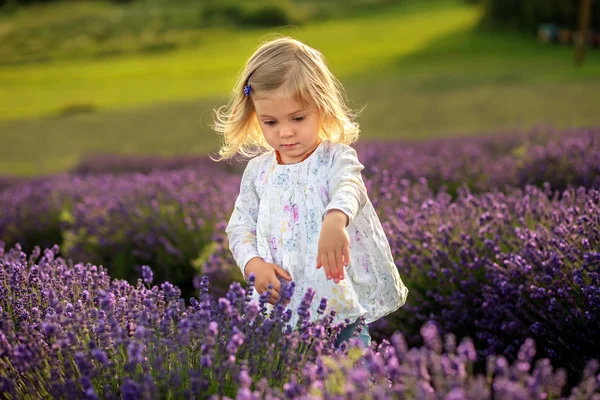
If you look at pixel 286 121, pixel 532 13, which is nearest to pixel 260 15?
pixel 532 13

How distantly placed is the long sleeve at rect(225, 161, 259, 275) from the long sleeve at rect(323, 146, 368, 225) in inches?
14.1

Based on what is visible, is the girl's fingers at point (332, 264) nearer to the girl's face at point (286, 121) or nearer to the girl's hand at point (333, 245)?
the girl's hand at point (333, 245)

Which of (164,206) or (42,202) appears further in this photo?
(42,202)

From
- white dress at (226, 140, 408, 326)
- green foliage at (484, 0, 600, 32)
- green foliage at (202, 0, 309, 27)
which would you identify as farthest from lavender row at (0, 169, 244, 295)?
green foliage at (202, 0, 309, 27)

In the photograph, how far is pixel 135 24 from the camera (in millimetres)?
36031

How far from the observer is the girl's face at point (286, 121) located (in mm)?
2580

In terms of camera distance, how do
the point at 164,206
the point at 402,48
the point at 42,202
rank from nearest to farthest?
the point at 164,206 → the point at 42,202 → the point at 402,48

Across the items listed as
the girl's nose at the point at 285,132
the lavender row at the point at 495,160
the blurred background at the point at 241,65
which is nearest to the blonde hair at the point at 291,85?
the girl's nose at the point at 285,132

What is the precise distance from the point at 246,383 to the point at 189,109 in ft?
54.5

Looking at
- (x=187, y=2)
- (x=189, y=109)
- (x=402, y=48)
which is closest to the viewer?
(x=189, y=109)

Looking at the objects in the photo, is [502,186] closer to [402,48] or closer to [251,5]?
[402,48]

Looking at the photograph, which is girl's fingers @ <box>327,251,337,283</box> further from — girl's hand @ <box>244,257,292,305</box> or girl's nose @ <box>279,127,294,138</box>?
girl's nose @ <box>279,127,294,138</box>

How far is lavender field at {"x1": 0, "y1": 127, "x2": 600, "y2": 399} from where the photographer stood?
1863 millimetres

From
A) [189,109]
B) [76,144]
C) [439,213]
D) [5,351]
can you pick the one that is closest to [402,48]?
[189,109]
